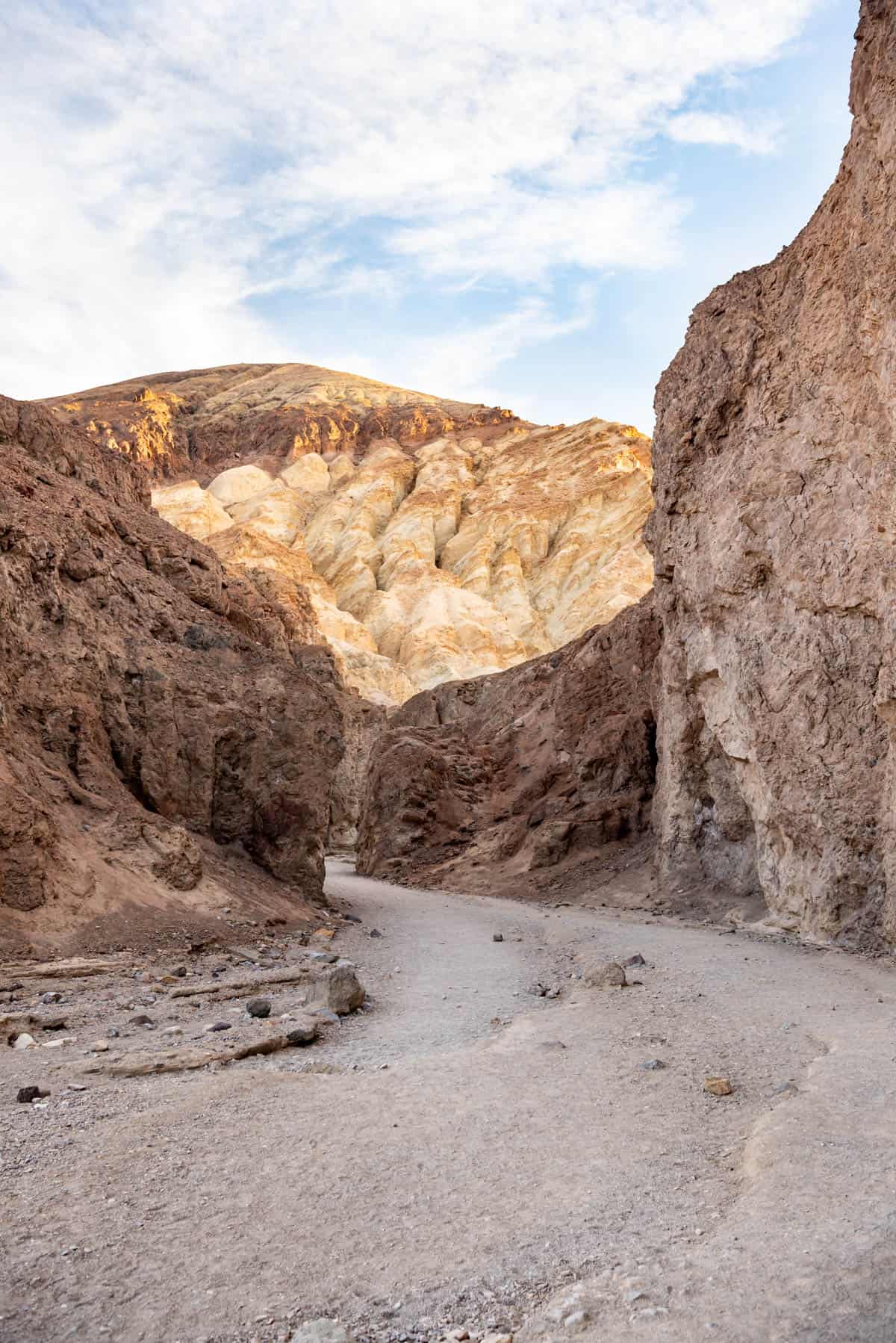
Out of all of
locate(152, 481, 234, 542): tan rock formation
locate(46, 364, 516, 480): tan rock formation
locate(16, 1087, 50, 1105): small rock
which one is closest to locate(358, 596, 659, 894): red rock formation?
locate(16, 1087, 50, 1105): small rock

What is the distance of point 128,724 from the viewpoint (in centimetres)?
1516

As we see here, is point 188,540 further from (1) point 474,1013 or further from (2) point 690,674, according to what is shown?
(1) point 474,1013

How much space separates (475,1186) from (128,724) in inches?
488

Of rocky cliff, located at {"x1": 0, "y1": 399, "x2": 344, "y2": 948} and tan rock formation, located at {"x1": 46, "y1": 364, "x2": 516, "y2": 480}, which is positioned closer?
rocky cliff, located at {"x1": 0, "y1": 399, "x2": 344, "y2": 948}

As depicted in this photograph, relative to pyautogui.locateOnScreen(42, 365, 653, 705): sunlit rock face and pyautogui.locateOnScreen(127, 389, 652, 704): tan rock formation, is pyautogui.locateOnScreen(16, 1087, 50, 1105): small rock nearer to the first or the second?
pyautogui.locateOnScreen(42, 365, 653, 705): sunlit rock face

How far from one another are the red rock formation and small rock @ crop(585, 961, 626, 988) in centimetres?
1337

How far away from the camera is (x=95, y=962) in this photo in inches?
392

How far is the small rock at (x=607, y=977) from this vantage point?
9625 mm

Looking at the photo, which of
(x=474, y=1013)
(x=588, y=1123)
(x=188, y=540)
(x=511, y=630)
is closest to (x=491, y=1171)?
(x=588, y=1123)

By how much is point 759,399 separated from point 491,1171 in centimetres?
1540

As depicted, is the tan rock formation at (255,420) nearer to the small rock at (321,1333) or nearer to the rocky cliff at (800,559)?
the rocky cliff at (800,559)

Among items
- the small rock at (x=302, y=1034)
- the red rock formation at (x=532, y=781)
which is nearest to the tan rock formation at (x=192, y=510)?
the red rock formation at (x=532, y=781)

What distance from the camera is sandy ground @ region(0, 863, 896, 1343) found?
122 inches

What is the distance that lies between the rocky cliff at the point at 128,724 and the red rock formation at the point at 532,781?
841 cm
